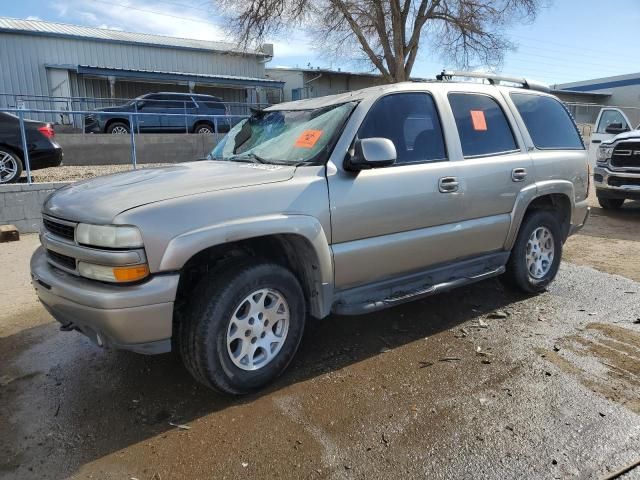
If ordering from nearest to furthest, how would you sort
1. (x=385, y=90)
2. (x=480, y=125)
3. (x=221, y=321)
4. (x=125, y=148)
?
(x=221, y=321)
(x=385, y=90)
(x=480, y=125)
(x=125, y=148)

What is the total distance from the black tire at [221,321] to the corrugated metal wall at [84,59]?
2689 centimetres

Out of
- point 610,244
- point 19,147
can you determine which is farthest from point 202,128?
point 610,244

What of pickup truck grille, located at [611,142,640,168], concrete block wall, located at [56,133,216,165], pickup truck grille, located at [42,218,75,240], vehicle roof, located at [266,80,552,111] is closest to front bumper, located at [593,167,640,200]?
pickup truck grille, located at [611,142,640,168]

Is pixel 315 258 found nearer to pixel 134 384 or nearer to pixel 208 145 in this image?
pixel 134 384

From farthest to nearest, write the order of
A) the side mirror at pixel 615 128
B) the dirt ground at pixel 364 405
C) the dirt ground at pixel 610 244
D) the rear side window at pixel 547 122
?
the side mirror at pixel 615 128, the dirt ground at pixel 610 244, the rear side window at pixel 547 122, the dirt ground at pixel 364 405

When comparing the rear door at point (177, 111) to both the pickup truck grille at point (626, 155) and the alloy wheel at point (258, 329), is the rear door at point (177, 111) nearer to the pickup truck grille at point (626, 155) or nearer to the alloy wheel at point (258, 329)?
the pickup truck grille at point (626, 155)

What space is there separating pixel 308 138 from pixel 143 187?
1.19 m

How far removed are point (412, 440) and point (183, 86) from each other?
1151 inches

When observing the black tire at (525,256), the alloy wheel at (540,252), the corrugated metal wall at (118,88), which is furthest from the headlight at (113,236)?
the corrugated metal wall at (118,88)

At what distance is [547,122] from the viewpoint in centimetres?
490

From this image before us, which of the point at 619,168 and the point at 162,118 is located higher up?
the point at 162,118

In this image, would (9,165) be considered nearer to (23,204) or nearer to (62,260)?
(23,204)

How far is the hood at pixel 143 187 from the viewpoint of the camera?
2.75 meters

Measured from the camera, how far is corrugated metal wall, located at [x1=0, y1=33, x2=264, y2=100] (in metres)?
24.6
